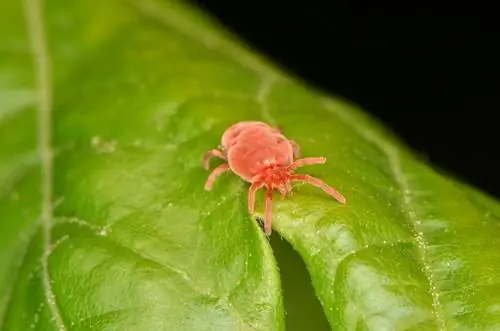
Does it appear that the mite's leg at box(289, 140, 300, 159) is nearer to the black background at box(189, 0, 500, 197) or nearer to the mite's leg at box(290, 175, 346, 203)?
the mite's leg at box(290, 175, 346, 203)

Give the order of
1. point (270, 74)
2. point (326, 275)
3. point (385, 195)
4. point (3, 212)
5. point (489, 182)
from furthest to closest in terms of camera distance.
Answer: point (489, 182), point (270, 74), point (3, 212), point (385, 195), point (326, 275)

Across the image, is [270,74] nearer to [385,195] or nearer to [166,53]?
[166,53]

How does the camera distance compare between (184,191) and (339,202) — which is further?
(184,191)

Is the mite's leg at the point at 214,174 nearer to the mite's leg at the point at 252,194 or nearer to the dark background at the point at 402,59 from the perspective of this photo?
the mite's leg at the point at 252,194

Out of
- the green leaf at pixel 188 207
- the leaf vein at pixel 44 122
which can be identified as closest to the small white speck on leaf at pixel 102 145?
the green leaf at pixel 188 207

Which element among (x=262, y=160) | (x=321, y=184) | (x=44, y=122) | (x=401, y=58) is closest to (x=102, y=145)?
(x=44, y=122)

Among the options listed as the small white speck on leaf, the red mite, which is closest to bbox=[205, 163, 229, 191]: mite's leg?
the red mite

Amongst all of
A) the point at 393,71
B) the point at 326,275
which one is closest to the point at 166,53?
the point at 326,275
